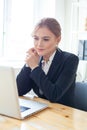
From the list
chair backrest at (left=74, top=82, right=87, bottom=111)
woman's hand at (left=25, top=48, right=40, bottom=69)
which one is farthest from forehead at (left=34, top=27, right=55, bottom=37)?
chair backrest at (left=74, top=82, right=87, bottom=111)

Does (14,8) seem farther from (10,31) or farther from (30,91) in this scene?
(30,91)

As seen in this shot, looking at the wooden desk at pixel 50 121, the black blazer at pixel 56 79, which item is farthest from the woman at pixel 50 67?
the wooden desk at pixel 50 121

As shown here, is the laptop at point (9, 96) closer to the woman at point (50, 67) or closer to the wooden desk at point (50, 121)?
the wooden desk at point (50, 121)

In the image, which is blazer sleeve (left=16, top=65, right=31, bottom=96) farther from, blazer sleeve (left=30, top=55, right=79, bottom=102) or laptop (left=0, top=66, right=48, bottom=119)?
laptop (left=0, top=66, right=48, bottom=119)

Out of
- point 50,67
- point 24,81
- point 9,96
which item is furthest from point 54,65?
point 9,96

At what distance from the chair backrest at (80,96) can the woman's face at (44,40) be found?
0.34 metres

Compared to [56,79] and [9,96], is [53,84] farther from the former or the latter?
[9,96]

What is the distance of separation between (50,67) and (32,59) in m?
0.14

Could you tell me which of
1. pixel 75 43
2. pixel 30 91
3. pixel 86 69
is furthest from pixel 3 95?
pixel 75 43

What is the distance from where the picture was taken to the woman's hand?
149cm

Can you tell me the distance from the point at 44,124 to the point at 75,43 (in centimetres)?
225

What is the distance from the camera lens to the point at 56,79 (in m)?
1.56

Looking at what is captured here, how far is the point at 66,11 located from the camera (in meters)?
3.28

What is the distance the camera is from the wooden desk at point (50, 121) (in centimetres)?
97
